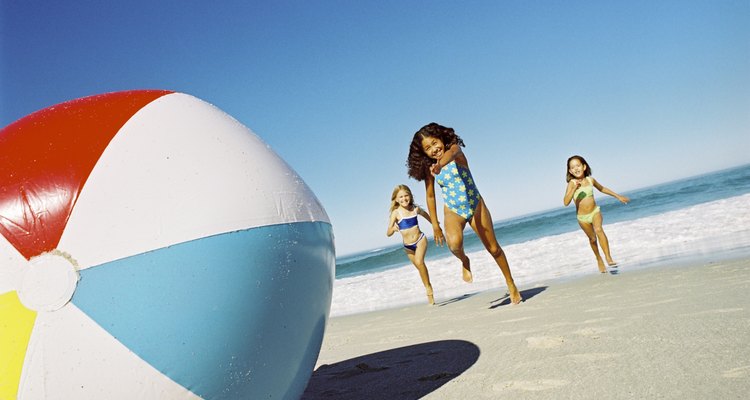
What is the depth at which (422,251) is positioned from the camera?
8.17 m

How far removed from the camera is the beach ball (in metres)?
1.77

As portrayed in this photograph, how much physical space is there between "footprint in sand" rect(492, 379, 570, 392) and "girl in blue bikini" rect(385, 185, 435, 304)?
18.0 ft

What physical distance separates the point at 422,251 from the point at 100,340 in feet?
21.9

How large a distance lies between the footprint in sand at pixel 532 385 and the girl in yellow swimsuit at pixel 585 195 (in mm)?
5715

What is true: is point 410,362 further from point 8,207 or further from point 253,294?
point 8,207

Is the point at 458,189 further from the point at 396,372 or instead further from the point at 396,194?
the point at 396,194

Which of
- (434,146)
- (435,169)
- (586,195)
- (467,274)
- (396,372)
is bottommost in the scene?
(396,372)

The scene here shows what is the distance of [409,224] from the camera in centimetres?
823

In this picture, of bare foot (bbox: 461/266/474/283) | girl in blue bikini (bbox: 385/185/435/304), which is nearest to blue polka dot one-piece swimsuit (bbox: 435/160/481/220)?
bare foot (bbox: 461/266/474/283)

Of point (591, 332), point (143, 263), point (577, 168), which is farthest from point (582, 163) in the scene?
point (143, 263)

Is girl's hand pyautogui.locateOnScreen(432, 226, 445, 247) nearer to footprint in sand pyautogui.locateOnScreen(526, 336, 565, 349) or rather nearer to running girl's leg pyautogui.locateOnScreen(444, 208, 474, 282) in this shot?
running girl's leg pyautogui.locateOnScreen(444, 208, 474, 282)

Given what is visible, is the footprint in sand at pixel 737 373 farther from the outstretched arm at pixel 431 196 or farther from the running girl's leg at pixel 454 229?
the outstretched arm at pixel 431 196

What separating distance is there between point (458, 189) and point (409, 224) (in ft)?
9.56

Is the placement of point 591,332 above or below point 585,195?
below
